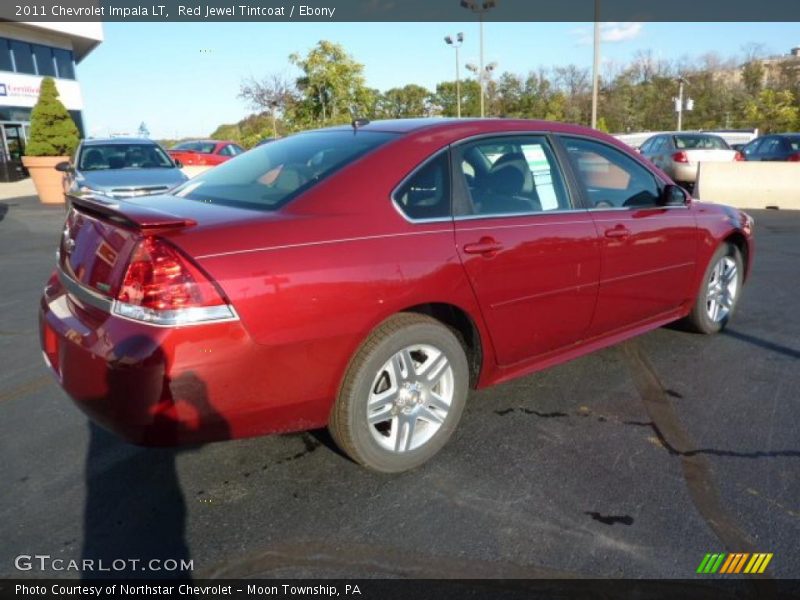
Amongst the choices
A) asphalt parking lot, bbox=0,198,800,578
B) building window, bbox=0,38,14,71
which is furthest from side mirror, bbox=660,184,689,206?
building window, bbox=0,38,14,71

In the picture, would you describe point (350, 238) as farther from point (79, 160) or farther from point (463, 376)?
point (79, 160)

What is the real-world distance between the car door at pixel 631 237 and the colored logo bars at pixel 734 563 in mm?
1642

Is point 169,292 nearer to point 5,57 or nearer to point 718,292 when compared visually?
point 718,292

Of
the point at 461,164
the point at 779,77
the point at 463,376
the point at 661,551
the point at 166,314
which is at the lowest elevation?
the point at 661,551

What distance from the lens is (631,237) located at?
12.5ft

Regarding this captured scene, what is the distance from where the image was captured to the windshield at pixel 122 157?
37.2ft

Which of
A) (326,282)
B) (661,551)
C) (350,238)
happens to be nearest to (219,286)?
(326,282)

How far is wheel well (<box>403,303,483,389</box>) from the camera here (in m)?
3.04

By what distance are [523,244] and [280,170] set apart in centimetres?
131

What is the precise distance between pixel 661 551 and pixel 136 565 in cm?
198

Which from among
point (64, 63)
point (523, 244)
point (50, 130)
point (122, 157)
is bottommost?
point (523, 244)

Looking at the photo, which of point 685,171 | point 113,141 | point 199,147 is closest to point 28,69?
point 199,147

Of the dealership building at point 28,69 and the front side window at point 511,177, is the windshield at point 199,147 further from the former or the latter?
the front side window at point 511,177

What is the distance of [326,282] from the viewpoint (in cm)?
253
